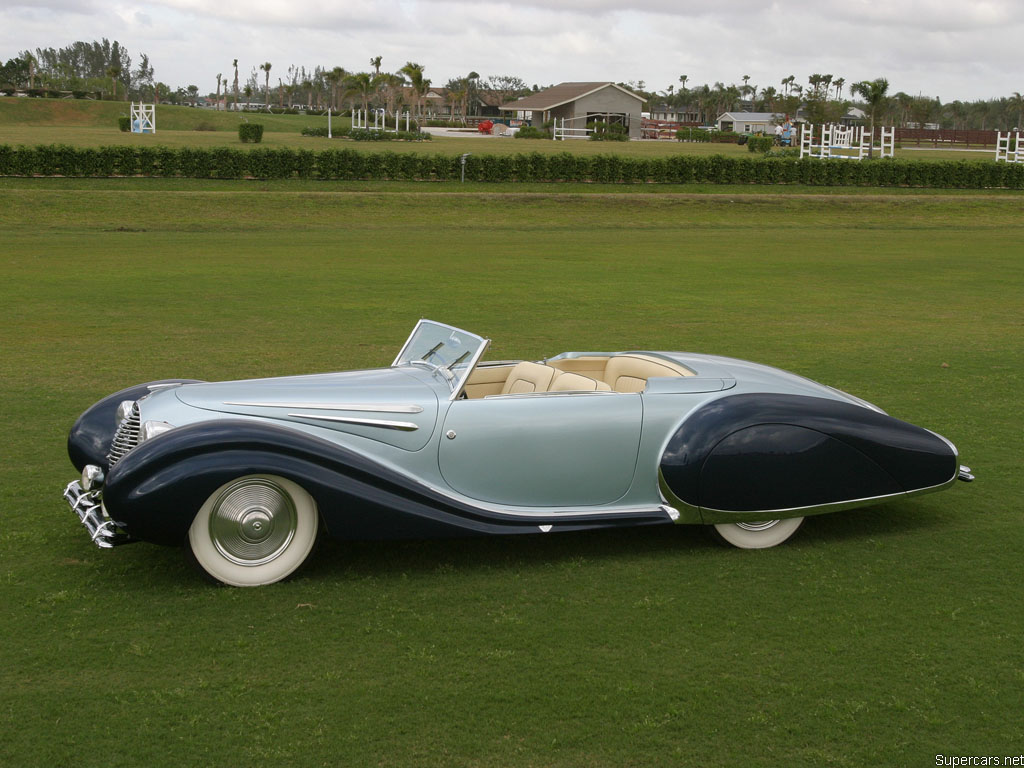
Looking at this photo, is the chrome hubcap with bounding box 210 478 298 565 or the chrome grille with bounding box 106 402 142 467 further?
the chrome grille with bounding box 106 402 142 467

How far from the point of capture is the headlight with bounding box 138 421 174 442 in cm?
543

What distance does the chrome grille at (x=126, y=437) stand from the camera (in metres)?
5.61

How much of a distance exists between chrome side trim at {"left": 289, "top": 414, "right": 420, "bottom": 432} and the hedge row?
33069 millimetres

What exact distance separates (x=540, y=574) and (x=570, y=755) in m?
1.80

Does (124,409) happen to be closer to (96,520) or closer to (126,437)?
(126,437)

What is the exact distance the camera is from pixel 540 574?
18.5 ft

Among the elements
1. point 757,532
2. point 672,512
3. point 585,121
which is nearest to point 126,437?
point 672,512

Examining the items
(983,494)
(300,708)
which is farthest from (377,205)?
(300,708)

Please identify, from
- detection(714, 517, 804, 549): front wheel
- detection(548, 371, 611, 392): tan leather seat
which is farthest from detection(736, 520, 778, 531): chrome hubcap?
detection(548, 371, 611, 392): tan leather seat

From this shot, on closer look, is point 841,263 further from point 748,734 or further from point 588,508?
point 748,734

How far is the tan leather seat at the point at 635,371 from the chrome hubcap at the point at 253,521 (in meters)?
2.32

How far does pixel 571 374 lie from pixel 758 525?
147 cm

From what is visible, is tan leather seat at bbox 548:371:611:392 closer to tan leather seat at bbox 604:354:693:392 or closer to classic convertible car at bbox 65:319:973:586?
classic convertible car at bbox 65:319:973:586

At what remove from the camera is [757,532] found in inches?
238
